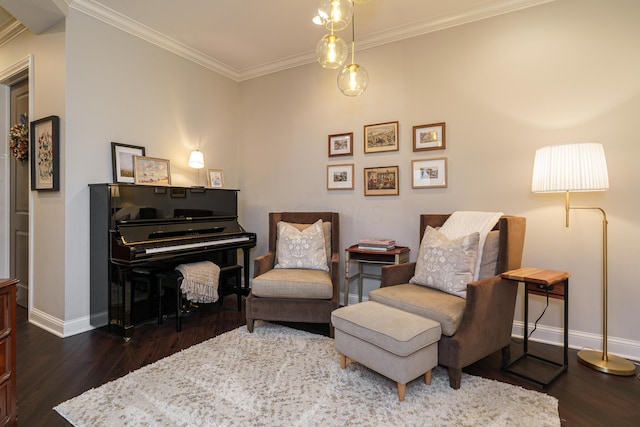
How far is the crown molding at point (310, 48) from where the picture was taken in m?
2.77

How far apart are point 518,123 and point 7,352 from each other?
141 inches

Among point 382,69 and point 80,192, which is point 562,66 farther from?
point 80,192

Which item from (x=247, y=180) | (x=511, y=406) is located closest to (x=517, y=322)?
(x=511, y=406)

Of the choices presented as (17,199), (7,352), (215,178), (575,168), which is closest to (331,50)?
(575,168)

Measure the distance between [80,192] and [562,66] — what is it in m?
4.10

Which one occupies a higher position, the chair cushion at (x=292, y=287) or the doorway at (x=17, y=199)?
the doorway at (x=17, y=199)

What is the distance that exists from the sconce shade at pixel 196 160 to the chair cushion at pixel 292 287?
63.5 inches

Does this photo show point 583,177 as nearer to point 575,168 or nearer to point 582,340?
point 575,168

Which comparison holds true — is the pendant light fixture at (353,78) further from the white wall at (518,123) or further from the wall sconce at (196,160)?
the wall sconce at (196,160)

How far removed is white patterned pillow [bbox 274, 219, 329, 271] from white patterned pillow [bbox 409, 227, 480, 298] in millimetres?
1017

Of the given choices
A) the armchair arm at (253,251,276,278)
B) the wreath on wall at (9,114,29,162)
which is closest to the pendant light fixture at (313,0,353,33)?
the armchair arm at (253,251,276,278)

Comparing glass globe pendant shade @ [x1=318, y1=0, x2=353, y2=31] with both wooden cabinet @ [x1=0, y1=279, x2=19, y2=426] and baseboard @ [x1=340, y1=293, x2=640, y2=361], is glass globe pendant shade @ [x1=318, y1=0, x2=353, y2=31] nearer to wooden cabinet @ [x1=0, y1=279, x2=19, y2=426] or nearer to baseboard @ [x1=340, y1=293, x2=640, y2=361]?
wooden cabinet @ [x1=0, y1=279, x2=19, y2=426]

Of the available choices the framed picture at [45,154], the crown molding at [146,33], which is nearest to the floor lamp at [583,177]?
the crown molding at [146,33]

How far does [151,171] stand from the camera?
3318 mm
